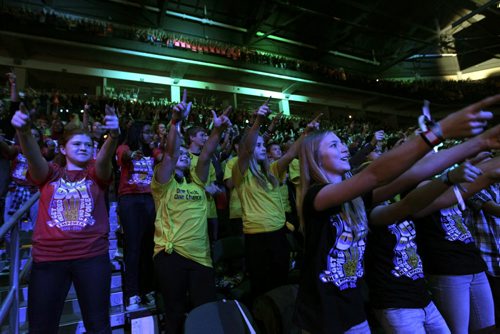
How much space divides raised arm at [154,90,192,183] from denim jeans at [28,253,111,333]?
0.85 metres

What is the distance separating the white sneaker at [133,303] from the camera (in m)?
3.49

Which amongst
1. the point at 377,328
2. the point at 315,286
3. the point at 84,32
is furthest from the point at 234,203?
the point at 84,32

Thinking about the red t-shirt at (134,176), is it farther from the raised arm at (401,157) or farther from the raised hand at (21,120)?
the raised arm at (401,157)

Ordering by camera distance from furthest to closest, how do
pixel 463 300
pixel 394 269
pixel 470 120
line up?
pixel 463 300
pixel 394 269
pixel 470 120

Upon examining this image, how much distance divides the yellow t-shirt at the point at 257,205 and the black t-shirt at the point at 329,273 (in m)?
1.46

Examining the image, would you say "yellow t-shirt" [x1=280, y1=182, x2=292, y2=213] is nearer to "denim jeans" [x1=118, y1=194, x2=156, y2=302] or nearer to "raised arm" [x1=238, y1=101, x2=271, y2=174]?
"raised arm" [x1=238, y1=101, x2=271, y2=174]

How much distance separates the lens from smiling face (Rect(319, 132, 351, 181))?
190cm

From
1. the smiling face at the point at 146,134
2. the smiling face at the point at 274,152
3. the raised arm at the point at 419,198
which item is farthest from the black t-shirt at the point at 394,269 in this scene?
the smiling face at the point at 274,152

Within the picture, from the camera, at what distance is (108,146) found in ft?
8.07

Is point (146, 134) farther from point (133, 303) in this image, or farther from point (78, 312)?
point (78, 312)

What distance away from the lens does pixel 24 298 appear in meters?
3.50

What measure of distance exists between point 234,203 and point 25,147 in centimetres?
275

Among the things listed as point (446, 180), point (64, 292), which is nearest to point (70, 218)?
point (64, 292)

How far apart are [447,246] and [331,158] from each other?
1197mm
